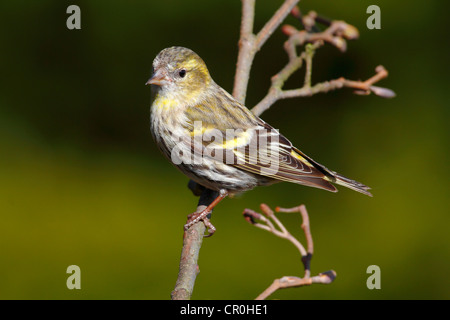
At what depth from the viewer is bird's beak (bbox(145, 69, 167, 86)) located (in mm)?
2234

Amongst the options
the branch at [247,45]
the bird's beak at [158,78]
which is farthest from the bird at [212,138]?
the branch at [247,45]

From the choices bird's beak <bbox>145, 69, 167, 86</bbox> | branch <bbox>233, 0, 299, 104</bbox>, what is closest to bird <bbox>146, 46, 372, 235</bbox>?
bird's beak <bbox>145, 69, 167, 86</bbox>

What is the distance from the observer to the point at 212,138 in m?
2.34

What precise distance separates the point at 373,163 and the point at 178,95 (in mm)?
1084

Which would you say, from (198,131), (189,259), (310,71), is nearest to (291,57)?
(310,71)

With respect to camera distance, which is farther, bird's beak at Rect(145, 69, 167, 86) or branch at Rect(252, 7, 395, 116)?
branch at Rect(252, 7, 395, 116)

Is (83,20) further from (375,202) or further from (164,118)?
(375,202)

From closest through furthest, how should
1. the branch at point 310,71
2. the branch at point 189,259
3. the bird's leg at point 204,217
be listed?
1. the branch at point 189,259
2. the bird's leg at point 204,217
3. the branch at point 310,71

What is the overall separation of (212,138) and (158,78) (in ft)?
1.02

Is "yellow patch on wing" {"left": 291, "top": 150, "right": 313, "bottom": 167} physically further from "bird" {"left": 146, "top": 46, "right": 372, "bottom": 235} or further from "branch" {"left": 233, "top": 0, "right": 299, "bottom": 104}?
"branch" {"left": 233, "top": 0, "right": 299, "bottom": 104}

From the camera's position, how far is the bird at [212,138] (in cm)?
230

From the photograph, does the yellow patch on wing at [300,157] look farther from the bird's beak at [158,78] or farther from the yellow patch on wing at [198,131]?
the bird's beak at [158,78]

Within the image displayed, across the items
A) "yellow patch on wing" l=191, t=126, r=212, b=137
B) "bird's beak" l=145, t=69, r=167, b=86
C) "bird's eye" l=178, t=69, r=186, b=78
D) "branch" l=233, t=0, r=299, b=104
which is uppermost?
"branch" l=233, t=0, r=299, b=104

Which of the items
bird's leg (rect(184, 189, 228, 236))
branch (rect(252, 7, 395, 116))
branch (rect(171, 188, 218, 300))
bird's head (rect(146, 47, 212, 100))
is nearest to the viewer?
branch (rect(171, 188, 218, 300))
